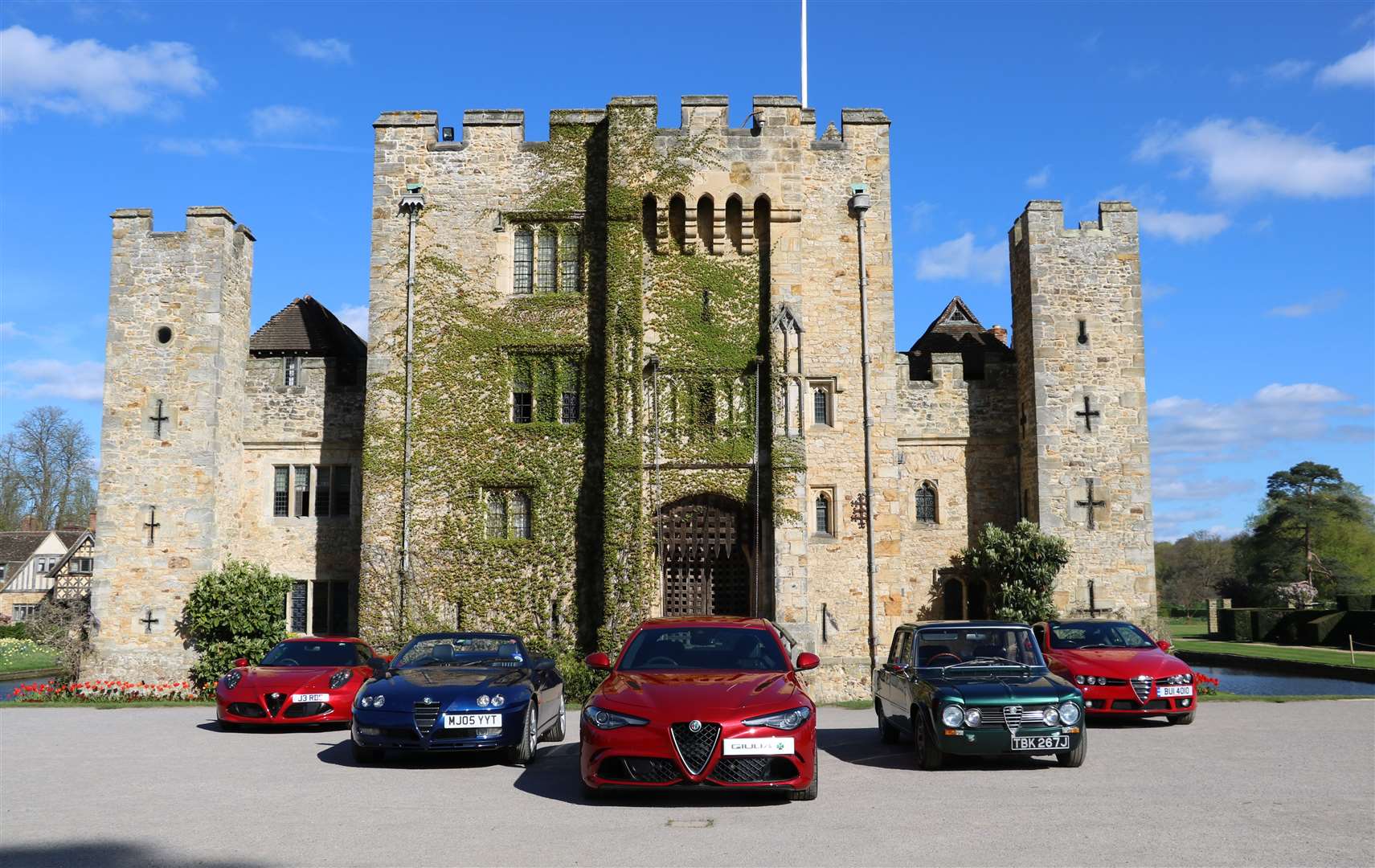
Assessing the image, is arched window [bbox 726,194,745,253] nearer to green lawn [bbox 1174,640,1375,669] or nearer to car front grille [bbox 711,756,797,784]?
car front grille [bbox 711,756,797,784]

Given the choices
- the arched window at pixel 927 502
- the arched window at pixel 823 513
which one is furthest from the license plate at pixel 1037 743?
the arched window at pixel 927 502

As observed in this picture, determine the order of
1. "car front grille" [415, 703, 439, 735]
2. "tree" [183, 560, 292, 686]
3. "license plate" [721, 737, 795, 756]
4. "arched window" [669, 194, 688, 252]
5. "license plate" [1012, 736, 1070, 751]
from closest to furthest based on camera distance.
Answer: "license plate" [721, 737, 795, 756], "license plate" [1012, 736, 1070, 751], "car front grille" [415, 703, 439, 735], "tree" [183, 560, 292, 686], "arched window" [669, 194, 688, 252]

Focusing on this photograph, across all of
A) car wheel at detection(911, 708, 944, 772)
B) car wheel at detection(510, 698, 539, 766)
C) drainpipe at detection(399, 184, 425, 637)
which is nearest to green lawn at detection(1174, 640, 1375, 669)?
car wheel at detection(911, 708, 944, 772)

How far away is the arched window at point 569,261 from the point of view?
78.3 feet

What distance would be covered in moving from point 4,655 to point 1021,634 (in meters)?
39.5

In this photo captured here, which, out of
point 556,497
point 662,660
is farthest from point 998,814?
point 556,497

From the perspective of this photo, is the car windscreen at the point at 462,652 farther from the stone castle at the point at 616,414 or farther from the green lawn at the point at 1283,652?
the green lawn at the point at 1283,652

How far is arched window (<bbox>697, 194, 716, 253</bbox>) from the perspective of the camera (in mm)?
23141

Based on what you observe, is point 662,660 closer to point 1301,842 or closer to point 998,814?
point 998,814

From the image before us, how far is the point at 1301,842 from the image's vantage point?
7.27m

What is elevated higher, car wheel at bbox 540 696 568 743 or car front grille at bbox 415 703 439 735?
car front grille at bbox 415 703 439 735

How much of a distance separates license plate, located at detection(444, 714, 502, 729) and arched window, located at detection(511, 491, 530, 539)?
Answer: 1279cm

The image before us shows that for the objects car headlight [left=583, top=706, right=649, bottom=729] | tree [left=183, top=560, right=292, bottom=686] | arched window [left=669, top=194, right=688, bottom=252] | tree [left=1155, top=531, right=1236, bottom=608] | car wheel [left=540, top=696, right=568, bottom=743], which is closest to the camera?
car headlight [left=583, top=706, right=649, bottom=729]

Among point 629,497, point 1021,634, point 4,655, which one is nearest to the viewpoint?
point 1021,634
